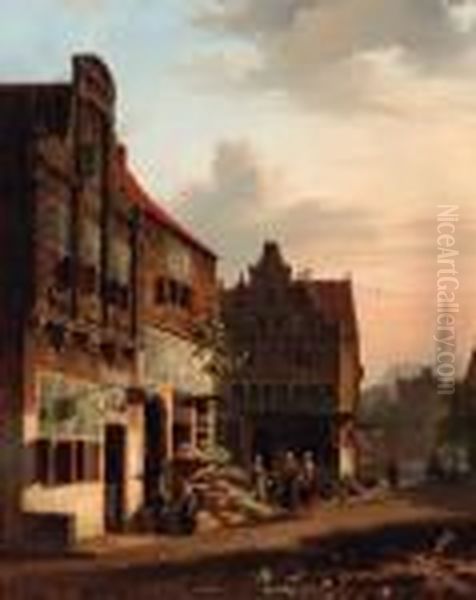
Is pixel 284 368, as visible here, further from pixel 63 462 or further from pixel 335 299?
pixel 63 462

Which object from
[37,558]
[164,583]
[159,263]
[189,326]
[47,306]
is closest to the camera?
[164,583]

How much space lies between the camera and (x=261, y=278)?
8938 centimetres

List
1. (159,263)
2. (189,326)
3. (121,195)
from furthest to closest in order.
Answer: (189,326), (159,263), (121,195)

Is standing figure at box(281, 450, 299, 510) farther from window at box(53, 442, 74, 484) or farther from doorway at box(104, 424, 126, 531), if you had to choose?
window at box(53, 442, 74, 484)

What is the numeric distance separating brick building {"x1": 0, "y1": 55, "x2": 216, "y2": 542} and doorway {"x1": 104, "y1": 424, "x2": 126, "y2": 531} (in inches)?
1.9

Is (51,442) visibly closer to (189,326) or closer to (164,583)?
(164,583)

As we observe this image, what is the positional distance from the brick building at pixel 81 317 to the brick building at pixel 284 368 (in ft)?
89.8

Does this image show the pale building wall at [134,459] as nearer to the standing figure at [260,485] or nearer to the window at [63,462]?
the window at [63,462]

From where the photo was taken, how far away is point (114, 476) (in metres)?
51.7

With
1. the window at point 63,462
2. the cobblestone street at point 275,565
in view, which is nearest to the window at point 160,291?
the cobblestone street at point 275,565

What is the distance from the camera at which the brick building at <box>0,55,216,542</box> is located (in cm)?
4247

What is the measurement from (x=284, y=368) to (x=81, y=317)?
138 feet

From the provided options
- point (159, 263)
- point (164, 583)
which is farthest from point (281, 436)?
point (164, 583)

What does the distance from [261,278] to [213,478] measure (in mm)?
31873
